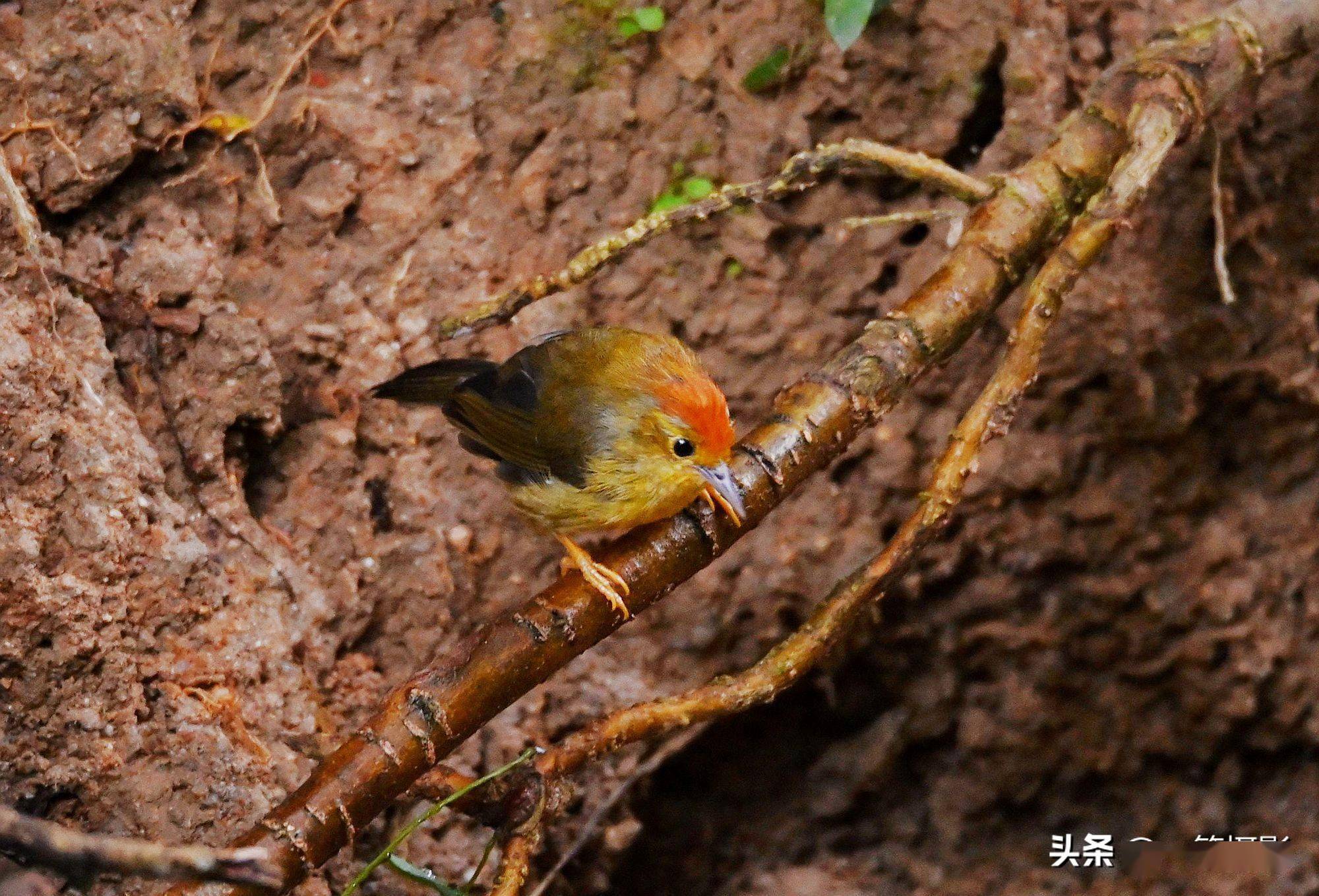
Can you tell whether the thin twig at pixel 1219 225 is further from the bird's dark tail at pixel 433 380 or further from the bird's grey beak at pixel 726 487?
the bird's dark tail at pixel 433 380

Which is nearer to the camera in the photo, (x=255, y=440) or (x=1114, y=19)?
(x=255, y=440)

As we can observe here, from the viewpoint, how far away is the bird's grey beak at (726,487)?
8.70 ft

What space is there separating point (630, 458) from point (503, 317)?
1.66 ft

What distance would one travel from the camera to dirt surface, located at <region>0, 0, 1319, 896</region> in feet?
8.98

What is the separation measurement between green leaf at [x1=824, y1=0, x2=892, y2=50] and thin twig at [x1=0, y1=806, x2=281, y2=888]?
246 centimetres

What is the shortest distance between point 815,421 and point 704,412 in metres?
0.28

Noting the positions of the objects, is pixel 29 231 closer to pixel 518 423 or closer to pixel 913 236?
pixel 518 423

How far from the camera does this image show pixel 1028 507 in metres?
3.84

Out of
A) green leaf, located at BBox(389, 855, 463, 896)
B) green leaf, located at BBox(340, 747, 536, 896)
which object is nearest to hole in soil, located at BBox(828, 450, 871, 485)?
green leaf, located at BBox(340, 747, 536, 896)

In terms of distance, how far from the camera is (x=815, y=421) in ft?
9.14

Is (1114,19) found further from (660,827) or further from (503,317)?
(660,827)

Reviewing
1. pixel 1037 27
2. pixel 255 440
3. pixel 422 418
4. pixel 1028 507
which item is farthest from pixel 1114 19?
pixel 255 440

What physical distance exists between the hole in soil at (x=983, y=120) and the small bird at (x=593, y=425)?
129 cm

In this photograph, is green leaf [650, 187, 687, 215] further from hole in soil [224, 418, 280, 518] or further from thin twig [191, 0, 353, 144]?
hole in soil [224, 418, 280, 518]
